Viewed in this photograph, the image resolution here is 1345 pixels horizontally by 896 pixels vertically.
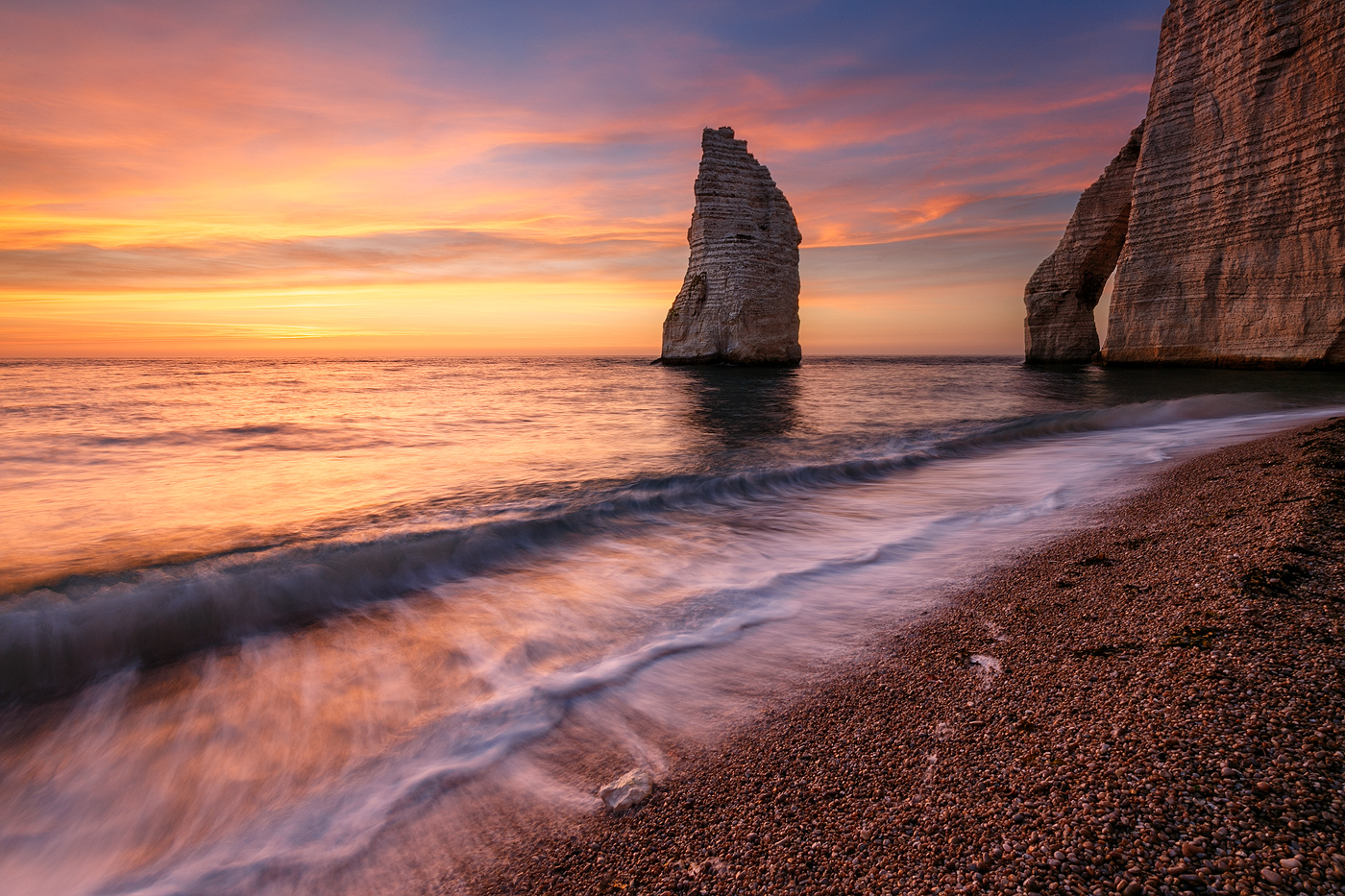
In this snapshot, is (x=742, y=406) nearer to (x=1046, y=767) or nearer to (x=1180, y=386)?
(x=1180, y=386)

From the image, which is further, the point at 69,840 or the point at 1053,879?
the point at 69,840

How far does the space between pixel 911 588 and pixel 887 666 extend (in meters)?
1.25

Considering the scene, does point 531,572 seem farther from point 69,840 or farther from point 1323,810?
point 1323,810

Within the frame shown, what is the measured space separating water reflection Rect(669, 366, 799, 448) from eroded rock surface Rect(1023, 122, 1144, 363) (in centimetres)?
1347

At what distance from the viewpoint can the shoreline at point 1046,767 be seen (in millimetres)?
1292

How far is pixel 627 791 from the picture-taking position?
1.98m

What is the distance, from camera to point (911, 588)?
148 inches


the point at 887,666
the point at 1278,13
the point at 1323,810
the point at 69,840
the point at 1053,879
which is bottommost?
the point at 69,840

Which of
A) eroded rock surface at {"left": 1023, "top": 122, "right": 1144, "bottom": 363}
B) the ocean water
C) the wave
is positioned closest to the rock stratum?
eroded rock surface at {"left": 1023, "top": 122, "right": 1144, "bottom": 363}

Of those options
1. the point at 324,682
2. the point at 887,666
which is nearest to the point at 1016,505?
the point at 887,666

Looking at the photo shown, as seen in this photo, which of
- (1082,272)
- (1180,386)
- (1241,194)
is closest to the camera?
(1180,386)

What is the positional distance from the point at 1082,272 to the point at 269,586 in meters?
32.2

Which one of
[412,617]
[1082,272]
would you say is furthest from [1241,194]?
[412,617]

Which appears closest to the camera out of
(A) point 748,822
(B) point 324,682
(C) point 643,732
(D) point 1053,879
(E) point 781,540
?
(D) point 1053,879
